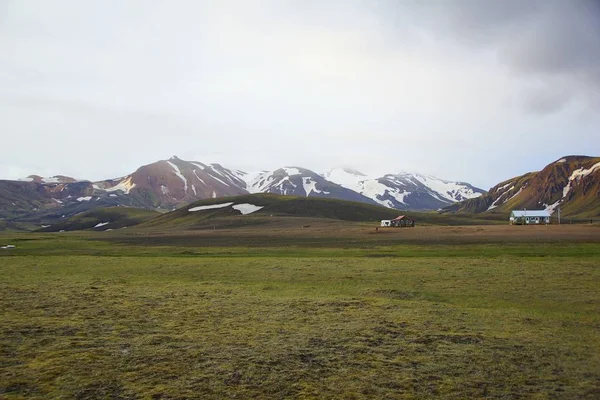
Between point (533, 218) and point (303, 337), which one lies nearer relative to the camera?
point (303, 337)

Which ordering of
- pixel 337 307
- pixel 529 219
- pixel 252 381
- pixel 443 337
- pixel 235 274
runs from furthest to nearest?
pixel 529 219
pixel 235 274
pixel 337 307
pixel 443 337
pixel 252 381

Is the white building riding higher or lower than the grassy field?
higher

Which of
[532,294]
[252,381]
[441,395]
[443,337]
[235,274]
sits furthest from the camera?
[235,274]

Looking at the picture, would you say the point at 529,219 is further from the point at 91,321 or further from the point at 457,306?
the point at 91,321

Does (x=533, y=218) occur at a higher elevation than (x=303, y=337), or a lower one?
higher

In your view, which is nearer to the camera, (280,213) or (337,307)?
(337,307)

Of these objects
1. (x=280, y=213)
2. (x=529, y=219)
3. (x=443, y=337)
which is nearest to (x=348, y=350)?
(x=443, y=337)

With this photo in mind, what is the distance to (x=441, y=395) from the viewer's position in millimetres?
11562

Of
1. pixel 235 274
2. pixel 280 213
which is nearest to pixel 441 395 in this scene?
pixel 235 274

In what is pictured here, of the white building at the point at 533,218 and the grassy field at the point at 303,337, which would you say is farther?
the white building at the point at 533,218

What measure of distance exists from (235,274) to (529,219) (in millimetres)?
137923

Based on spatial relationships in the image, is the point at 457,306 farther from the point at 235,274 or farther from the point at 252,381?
the point at 235,274

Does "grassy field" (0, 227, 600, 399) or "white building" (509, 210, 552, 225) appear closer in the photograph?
"grassy field" (0, 227, 600, 399)

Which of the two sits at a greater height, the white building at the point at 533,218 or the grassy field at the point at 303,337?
the white building at the point at 533,218
